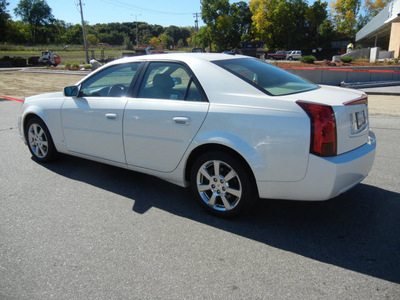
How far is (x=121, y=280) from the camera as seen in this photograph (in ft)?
8.29

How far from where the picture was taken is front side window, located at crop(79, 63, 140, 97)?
412 cm

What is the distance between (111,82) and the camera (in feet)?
14.9

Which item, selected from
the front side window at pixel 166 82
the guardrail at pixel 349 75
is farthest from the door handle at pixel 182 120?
the guardrail at pixel 349 75

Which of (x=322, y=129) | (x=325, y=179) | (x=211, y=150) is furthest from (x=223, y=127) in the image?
(x=325, y=179)

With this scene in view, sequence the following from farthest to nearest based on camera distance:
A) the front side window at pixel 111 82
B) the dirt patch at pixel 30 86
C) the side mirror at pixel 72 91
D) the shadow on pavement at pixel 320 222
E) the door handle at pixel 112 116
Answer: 1. the dirt patch at pixel 30 86
2. the side mirror at pixel 72 91
3. the front side window at pixel 111 82
4. the door handle at pixel 112 116
5. the shadow on pavement at pixel 320 222

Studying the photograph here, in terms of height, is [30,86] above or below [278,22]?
below

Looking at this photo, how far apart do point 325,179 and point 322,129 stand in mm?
424

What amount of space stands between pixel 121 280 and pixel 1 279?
0.92 m

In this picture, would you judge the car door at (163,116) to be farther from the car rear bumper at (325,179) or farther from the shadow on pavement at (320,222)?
the car rear bumper at (325,179)

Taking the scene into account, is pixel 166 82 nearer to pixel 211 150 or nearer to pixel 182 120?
pixel 182 120

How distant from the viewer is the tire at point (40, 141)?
4934mm

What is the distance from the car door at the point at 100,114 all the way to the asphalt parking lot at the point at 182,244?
0.52 m

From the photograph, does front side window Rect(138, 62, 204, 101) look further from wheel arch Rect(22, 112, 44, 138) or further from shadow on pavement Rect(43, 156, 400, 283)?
wheel arch Rect(22, 112, 44, 138)

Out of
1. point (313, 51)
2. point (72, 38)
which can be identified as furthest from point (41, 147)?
point (72, 38)
